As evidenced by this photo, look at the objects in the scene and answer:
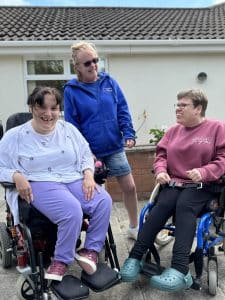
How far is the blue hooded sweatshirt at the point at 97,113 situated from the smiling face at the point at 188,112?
49 centimetres

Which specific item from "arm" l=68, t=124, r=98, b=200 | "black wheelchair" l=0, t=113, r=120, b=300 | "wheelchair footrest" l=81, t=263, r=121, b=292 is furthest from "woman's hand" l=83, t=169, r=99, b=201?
"wheelchair footrest" l=81, t=263, r=121, b=292

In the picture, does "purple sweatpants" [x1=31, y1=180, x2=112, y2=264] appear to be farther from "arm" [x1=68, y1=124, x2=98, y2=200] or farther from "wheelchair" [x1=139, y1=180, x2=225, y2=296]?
"wheelchair" [x1=139, y1=180, x2=225, y2=296]

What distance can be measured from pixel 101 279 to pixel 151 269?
43cm

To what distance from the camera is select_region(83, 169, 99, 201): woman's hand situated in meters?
2.69

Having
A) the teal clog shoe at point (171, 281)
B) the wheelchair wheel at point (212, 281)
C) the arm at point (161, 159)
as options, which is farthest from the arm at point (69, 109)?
the wheelchair wheel at point (212, 281)

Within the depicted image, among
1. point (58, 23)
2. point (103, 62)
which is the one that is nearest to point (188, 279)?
point (103, 62)

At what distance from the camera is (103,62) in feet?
28.6

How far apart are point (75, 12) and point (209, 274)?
12.6m

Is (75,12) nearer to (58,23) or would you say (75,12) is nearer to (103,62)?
(58,23)

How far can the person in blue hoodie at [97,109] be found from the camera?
9.87ft

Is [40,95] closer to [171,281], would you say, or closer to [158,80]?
[171,281]

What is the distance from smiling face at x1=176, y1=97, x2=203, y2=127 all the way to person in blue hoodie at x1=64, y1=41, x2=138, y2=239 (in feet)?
1.61

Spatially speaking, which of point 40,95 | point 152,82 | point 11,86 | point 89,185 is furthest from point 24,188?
point 152,82

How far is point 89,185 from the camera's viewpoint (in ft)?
8.95
